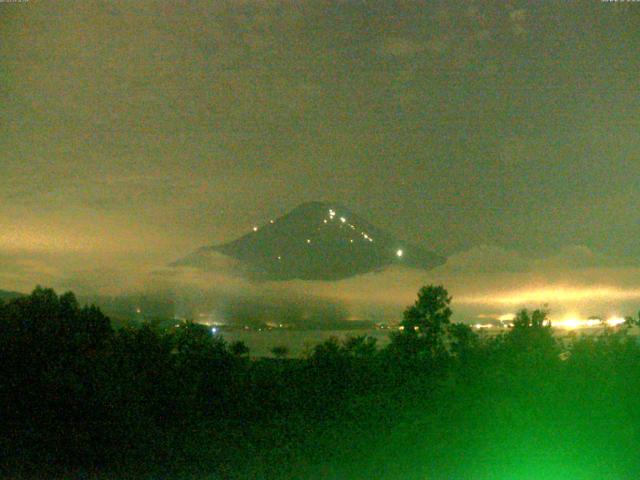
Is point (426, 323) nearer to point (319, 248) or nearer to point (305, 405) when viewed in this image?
point (305, 405)

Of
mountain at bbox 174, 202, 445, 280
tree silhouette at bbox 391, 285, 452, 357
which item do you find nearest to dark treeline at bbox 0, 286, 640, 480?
tree silhouette at bbox 391, 285, 452, 357

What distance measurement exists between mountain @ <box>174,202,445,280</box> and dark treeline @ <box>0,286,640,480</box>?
32.9 ft

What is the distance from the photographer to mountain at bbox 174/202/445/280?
25922 mm

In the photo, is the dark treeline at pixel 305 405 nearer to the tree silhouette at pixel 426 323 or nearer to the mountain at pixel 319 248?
the tree silhouette at pixel 426 323

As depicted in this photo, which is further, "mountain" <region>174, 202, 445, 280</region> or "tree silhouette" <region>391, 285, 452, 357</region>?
"mountain" <region>174, 202, 445, 280</region>

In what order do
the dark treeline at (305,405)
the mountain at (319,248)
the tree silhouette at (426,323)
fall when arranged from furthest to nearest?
1. the mountain at (319,248)
2. the tree silhouette at (426,323)
3. the dark treeline at (305,405)

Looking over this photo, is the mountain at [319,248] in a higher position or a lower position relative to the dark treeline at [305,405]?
higher

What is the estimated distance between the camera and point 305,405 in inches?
488

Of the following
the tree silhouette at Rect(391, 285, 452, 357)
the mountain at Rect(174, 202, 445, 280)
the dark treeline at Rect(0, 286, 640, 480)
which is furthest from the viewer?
the mountain at Rect(174, 202, 445, 280)

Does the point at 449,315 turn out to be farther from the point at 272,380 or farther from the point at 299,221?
the point at 299,221

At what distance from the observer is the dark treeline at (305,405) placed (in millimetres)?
10336

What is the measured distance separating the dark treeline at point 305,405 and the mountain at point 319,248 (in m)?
10.0

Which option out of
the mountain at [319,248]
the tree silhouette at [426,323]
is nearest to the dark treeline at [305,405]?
the tree silhouette at [426,323]

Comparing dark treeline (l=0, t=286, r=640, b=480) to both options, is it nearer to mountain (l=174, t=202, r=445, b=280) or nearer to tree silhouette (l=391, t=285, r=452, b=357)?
tree silhouette (l=391, t=285, r=452, b=357)
